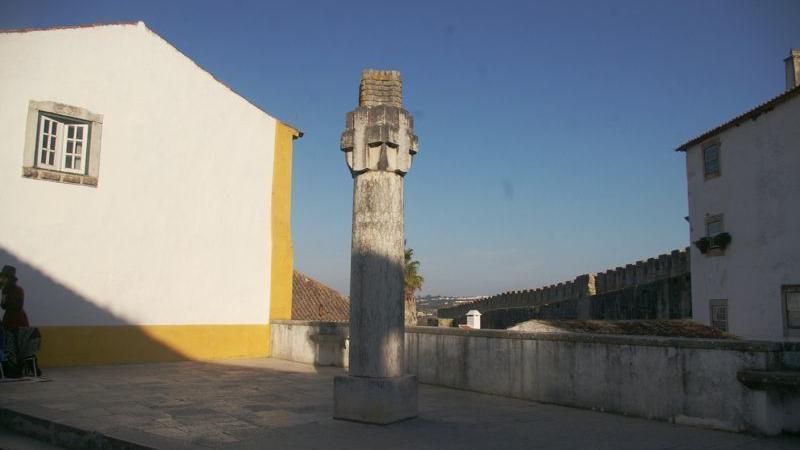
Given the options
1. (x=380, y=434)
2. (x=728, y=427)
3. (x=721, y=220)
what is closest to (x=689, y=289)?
(x=721, y=220)

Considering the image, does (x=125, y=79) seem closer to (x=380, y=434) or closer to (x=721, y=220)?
(x=380, y=434)

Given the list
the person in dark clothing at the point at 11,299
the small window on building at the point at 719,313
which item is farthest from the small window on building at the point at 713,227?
the person in dark clothing at the point at 11,299

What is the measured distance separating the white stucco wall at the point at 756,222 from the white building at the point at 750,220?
0.03 meters

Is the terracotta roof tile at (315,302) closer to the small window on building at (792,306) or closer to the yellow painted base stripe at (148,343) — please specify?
the yellow painted base stripe at (148,343)

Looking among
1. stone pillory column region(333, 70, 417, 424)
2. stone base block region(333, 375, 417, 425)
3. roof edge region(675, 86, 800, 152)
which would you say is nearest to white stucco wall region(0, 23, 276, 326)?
stone pillory column region(333, 70, 417, 424)

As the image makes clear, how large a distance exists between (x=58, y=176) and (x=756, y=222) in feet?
70.0

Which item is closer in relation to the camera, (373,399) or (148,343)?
(373,399)

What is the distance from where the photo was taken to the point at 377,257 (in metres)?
7.18

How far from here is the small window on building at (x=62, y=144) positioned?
12328 mm

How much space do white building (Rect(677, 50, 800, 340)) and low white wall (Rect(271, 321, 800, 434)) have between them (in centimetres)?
1488

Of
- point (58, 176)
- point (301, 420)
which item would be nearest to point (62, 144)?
point (58, 176)

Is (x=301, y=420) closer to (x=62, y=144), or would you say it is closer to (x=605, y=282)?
(x=62, y=144)

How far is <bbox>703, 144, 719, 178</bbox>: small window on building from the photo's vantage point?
944 inches

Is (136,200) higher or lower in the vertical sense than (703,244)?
lower
